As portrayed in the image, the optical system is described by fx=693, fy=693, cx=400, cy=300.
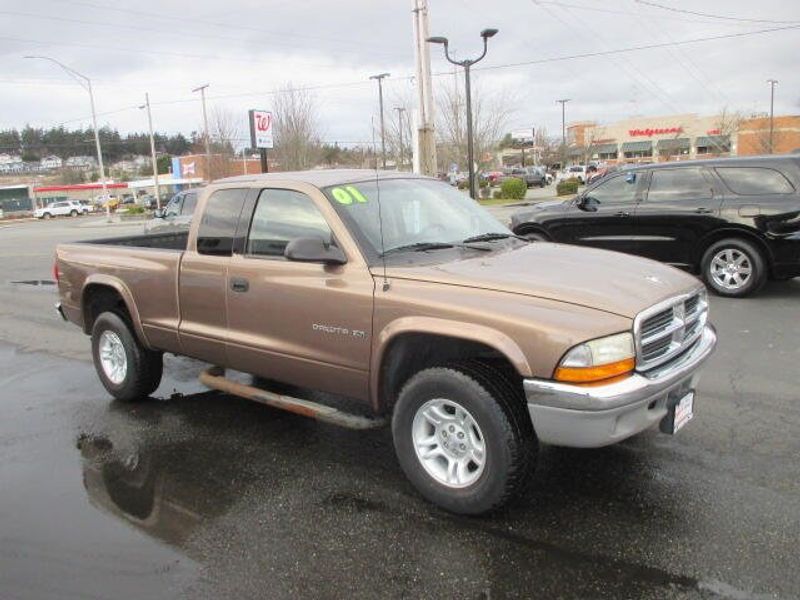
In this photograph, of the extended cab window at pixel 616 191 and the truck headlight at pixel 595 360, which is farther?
the extended cab window at pixel 616 191

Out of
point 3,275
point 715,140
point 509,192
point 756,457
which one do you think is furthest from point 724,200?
point 715,140

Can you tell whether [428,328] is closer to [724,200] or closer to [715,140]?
[724,200]

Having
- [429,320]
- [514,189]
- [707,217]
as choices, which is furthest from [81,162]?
[429,320]

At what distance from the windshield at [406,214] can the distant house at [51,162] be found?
5391 inches

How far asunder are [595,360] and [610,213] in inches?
288

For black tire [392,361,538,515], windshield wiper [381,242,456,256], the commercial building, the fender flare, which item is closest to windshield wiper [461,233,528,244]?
windshield wiper [381,242,456,256]

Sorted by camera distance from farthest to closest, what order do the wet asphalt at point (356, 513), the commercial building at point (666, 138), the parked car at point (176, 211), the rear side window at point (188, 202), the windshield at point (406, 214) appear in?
the commercial building at point (666, 138), the rear side window at point (188, 202), the parked car at point (176, 211), the windshield at point (406, 214), the wet asphalt at point (356, 513)

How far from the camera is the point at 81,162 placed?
421ft

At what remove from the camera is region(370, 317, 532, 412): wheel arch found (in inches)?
131

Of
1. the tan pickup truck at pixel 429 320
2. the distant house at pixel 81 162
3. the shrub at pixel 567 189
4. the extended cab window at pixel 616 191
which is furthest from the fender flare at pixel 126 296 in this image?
the distant house at pixel 81 162

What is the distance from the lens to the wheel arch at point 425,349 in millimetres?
3318

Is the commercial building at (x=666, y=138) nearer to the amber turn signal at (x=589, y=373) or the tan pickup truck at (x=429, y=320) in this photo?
the tan pickup truck at (x=429, y=320)

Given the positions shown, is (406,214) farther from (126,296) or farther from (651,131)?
(651,131)

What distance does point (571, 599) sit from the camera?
290cm
